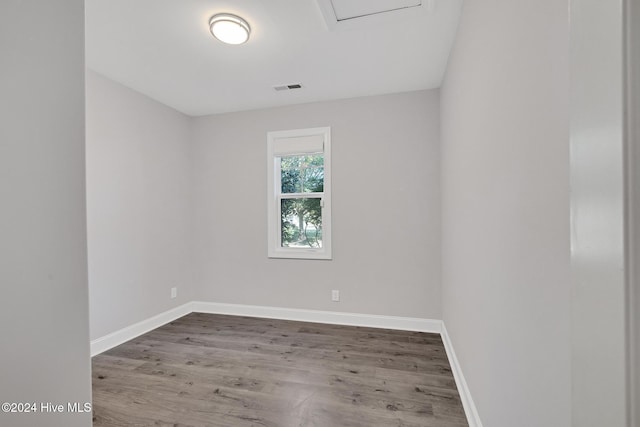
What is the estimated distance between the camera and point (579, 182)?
43 cm

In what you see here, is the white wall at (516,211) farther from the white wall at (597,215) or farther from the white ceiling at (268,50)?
the white ceiling at (268,50)

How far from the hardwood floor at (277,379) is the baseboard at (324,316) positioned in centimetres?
11

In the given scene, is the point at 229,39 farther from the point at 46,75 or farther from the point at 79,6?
the point at 46,75

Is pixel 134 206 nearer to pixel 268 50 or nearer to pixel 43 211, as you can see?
pixel 268 50

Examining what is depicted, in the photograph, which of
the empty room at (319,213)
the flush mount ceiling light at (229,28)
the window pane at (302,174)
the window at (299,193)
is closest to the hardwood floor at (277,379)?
the empty room at (319,213)

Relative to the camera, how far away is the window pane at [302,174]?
3475 mm

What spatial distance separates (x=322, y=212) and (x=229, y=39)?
1.94 metres

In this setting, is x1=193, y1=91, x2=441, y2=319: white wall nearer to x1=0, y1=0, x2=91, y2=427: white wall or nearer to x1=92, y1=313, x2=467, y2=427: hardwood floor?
x1=92, y1=313, x2=467, y2=427: hardwood floor

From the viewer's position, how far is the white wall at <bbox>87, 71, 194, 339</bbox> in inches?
104

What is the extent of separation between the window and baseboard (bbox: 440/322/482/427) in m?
1.50

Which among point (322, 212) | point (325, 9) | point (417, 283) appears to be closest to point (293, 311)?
point (322, 212)

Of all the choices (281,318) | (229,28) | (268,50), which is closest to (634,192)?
(229,28)

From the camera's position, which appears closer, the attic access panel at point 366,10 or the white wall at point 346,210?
the attic access panel at point 366,10

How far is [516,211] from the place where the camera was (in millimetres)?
1038
